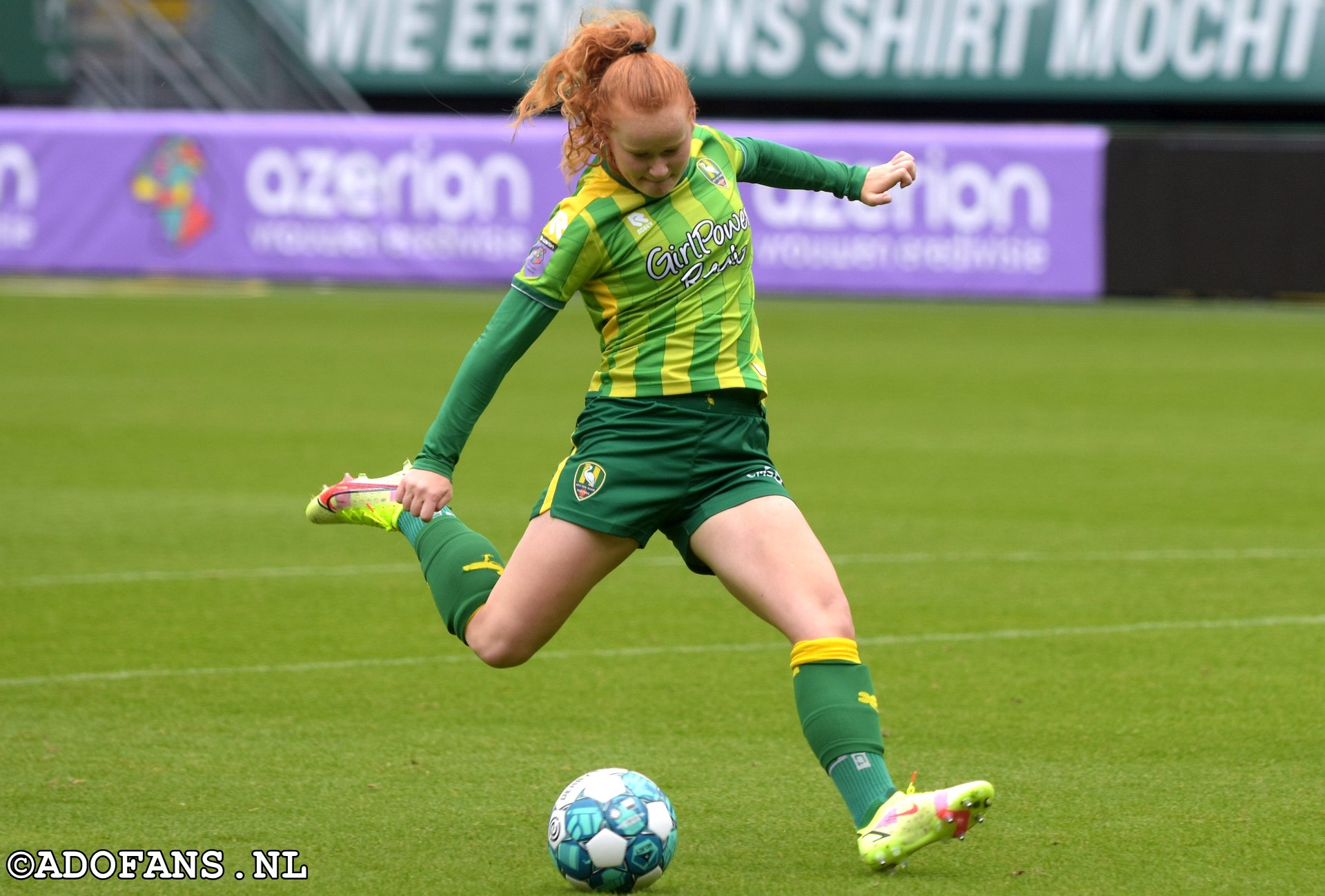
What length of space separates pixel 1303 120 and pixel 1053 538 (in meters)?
25.7

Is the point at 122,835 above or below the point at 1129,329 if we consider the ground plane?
above

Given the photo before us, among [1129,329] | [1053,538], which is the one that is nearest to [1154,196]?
[1129,329]

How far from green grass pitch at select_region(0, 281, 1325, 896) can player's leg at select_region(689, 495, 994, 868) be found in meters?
0.21

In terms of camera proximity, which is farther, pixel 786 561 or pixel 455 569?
pixel 455 569

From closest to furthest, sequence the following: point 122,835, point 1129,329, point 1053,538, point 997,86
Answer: point 122,835 → point 1053,538 → point 1129,329 → point 997,86

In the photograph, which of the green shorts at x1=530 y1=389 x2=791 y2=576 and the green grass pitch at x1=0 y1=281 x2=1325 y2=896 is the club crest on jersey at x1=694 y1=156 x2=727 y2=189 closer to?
the green shorts at x1=530 y1=389 x2=791 y2=576

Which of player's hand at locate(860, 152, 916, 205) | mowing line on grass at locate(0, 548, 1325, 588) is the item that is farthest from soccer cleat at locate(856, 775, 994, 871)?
mowing line on grass at locate(0, 548, 1325, 588)

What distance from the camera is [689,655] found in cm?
725

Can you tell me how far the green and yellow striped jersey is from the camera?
178 inches

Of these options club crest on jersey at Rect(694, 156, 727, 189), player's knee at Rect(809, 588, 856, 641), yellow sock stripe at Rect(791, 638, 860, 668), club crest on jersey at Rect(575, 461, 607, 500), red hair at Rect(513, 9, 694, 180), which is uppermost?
red hair at Rect(513, 9, 694, 180)

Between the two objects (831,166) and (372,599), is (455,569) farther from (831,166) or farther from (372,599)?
(372,599)

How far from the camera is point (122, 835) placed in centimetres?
488

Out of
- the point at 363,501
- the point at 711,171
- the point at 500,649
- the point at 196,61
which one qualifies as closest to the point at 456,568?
the point at 500,649

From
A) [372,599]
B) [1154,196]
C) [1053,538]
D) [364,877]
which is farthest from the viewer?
[1154,196]
